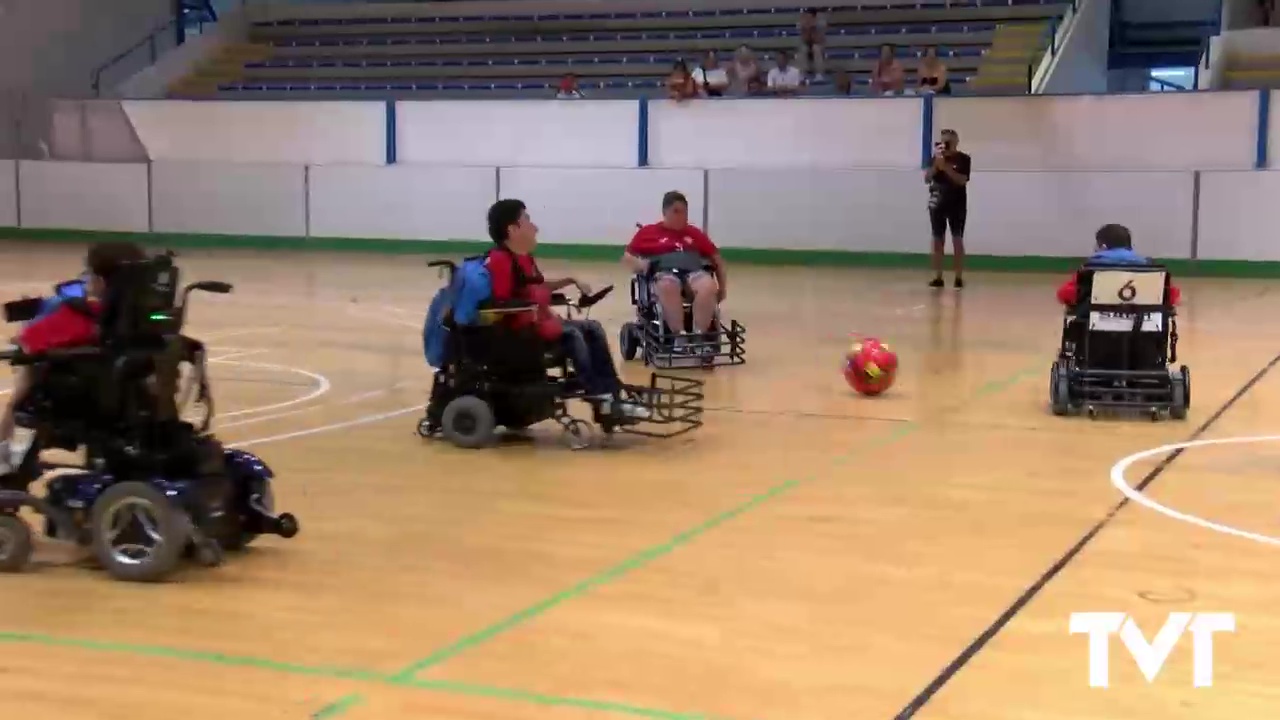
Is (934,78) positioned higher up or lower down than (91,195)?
higher up

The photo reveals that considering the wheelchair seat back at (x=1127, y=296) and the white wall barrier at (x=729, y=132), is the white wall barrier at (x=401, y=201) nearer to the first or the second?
the white wall barrier at (x=729, y=132)

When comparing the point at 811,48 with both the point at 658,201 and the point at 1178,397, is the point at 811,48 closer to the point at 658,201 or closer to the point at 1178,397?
the point at 658,201

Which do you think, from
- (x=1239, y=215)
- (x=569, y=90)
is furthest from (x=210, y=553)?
(x=569, y=90)

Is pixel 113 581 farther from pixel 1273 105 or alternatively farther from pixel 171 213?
pixel 171 213

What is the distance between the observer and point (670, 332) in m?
10.1

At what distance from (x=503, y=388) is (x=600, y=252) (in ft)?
45.7

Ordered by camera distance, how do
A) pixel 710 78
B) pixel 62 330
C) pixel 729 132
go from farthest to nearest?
pixel 710 78 < pixel 729 132 < pixel 62 330

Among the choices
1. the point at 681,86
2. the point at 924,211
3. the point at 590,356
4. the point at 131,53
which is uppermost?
the point at 131,53

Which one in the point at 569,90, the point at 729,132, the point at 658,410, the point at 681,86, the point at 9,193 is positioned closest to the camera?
the point at 658,410

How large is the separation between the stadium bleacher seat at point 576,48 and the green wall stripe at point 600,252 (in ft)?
8.18

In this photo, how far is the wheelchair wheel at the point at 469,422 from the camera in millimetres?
7137

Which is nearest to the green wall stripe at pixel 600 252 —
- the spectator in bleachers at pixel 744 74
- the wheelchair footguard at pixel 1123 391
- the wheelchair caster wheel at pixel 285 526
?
the spectator in bleachers at pixel 744 74

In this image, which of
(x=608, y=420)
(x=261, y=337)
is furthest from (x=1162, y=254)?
(x=608, y=420)

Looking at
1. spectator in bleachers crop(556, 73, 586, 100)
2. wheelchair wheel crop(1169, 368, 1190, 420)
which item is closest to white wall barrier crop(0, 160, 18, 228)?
spectator in bleachers crop(556, 73, 586, 100)
